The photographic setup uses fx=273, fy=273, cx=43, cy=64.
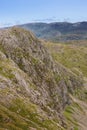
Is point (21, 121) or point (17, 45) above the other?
point (17, 45)

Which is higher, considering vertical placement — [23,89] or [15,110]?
[23,89]

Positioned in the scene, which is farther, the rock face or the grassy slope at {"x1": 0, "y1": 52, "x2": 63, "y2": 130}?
the rock face

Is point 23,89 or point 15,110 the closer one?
point 15,110

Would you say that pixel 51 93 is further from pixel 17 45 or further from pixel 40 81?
pixel 17 45

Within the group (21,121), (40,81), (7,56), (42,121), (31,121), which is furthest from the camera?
(40,81)

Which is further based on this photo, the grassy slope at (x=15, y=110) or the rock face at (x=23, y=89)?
the rock face at (x=23, y=89)

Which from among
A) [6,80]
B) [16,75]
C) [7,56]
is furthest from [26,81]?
[7,56]

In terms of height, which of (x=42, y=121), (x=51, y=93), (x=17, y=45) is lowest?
(x=51, y=93)

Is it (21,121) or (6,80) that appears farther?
(6,80)

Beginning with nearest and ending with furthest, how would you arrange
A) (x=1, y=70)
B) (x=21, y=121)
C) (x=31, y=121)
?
1. (x=21, y=121)
2. (x=31, y=121)
3. (x=1, y=70)

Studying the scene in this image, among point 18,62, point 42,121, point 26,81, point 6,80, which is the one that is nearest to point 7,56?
point 18,62
